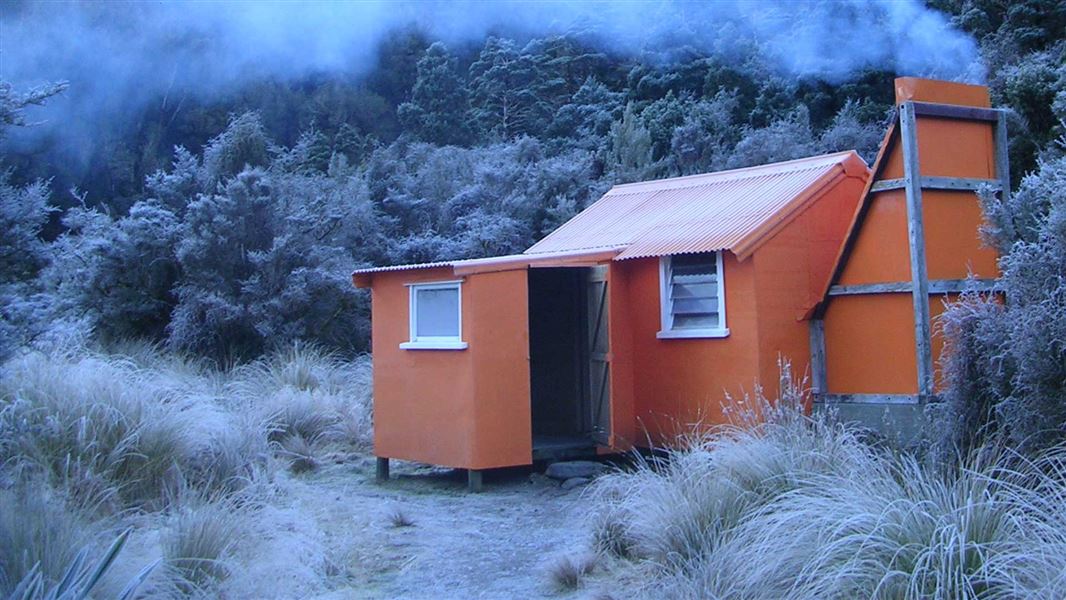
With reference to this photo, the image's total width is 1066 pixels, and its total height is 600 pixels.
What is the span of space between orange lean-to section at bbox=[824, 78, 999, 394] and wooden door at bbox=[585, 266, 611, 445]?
2.75 meters

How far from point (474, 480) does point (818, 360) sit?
3683 mm

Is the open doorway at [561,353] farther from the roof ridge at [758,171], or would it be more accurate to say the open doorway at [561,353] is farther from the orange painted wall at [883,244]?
the orange painted wall at [883,244]

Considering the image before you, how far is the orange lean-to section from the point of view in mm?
9320

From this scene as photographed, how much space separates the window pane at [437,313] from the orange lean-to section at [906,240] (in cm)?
396

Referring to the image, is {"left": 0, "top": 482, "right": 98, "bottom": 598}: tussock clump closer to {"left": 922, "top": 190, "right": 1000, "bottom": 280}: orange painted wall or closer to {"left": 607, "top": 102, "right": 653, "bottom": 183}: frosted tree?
{"left": 922, "top": 190, "right": 1000, "bottom": 280}: orange painted wall

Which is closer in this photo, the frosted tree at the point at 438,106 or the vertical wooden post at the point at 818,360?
the vertical wooden post at the point at 818,360

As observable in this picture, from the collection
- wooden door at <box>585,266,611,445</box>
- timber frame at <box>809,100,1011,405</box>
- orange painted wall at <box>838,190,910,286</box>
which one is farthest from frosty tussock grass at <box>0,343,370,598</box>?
orange painted wall at <box>838,190,910,286</box>

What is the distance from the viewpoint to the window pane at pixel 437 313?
11039 millimetres

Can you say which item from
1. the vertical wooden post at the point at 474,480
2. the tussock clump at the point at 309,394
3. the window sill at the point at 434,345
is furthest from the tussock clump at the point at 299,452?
the vertical wooden post at the point at 474,480

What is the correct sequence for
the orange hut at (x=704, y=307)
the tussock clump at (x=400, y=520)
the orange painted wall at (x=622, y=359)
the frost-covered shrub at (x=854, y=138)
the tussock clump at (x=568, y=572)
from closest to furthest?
the tussock clump at (x=568, y=572) < the tussock clump at (x=400, y=520) < the orange hut at (x=704, y=307) < the orange painted wall at (x=622, y=359) < the frost-covered shrub at (x=854, y=138)

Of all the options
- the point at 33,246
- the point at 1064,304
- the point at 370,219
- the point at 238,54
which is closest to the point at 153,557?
the point at 33,246

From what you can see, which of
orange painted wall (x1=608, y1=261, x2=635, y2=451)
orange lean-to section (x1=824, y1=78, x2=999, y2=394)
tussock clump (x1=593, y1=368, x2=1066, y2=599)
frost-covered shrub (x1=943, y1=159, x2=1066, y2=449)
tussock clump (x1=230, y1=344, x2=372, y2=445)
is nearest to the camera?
tussock clump (x1=593, y1=368, x2=1066, y2=599)

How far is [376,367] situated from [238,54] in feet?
107

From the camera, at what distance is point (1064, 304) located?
569 cm
